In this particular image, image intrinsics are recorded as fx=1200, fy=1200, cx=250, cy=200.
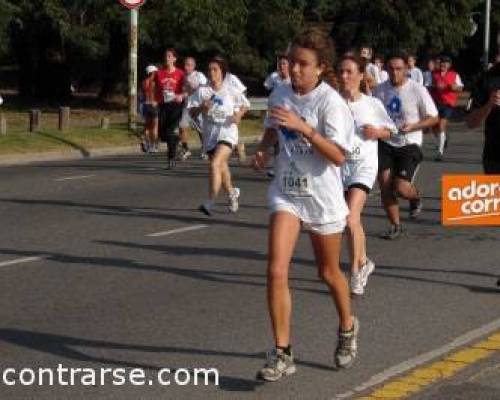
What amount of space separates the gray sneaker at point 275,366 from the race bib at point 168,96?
48.1ft

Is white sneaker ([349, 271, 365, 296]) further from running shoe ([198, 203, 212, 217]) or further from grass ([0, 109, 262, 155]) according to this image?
grass ([0, 109, 262, 155])

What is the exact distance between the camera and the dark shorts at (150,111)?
2206 centimetres

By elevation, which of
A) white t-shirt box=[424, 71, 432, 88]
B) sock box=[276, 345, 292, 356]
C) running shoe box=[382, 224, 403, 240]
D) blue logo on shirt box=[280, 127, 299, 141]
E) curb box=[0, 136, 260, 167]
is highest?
blue logo on shirt box=[280, 127, 299, 141]

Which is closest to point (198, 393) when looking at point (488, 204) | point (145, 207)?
point (488, 204)

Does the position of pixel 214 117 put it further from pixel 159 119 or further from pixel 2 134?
pixel 2 134

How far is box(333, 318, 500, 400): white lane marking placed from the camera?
6312 mm

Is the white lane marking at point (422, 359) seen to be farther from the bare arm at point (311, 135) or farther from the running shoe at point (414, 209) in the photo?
the running shoe at point (414, 209)

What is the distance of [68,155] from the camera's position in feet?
75.9

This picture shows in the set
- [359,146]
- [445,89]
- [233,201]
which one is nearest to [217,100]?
[233,201]

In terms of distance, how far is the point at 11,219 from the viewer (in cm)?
1319

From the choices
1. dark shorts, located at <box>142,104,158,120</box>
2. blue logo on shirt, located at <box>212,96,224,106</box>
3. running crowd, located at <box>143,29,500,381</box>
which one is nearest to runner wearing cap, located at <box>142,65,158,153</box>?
dark shorts, located at <box>142,104,158,120</box>

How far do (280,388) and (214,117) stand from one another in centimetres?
753

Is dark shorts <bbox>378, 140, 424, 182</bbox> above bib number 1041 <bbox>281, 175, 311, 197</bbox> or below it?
below

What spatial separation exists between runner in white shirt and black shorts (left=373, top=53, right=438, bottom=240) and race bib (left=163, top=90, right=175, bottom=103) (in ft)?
30.8
